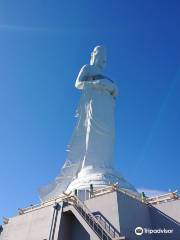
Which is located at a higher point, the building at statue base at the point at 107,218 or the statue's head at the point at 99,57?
the statue's head at the point at 99,57

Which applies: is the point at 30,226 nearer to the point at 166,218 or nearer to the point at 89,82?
the point at 166,218

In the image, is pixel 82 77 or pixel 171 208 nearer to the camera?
pixel 171 208

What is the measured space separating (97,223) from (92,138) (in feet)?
32.5

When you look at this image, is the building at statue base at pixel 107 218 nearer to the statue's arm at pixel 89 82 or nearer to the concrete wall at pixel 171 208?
the concrete wall at pixel 171 208

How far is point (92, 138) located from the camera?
20.6 metres

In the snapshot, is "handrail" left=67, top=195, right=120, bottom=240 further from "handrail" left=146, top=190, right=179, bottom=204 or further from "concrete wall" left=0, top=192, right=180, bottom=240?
"handrail" left=146, top=190, right=179, bottom=204

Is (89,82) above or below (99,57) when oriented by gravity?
below

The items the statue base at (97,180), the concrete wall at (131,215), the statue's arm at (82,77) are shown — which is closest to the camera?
the concrete wall at (131,215)

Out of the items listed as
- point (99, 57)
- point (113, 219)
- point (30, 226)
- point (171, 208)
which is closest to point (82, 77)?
point (99, 57)

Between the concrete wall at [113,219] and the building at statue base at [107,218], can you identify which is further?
the concrete wall at [113,219]

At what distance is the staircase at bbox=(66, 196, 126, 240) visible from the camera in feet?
34.6

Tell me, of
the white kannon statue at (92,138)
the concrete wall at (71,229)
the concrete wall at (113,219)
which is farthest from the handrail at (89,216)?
the white kannon statue at (92,138)

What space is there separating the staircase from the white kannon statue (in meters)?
3.51

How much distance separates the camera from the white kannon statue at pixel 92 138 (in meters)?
17.6
